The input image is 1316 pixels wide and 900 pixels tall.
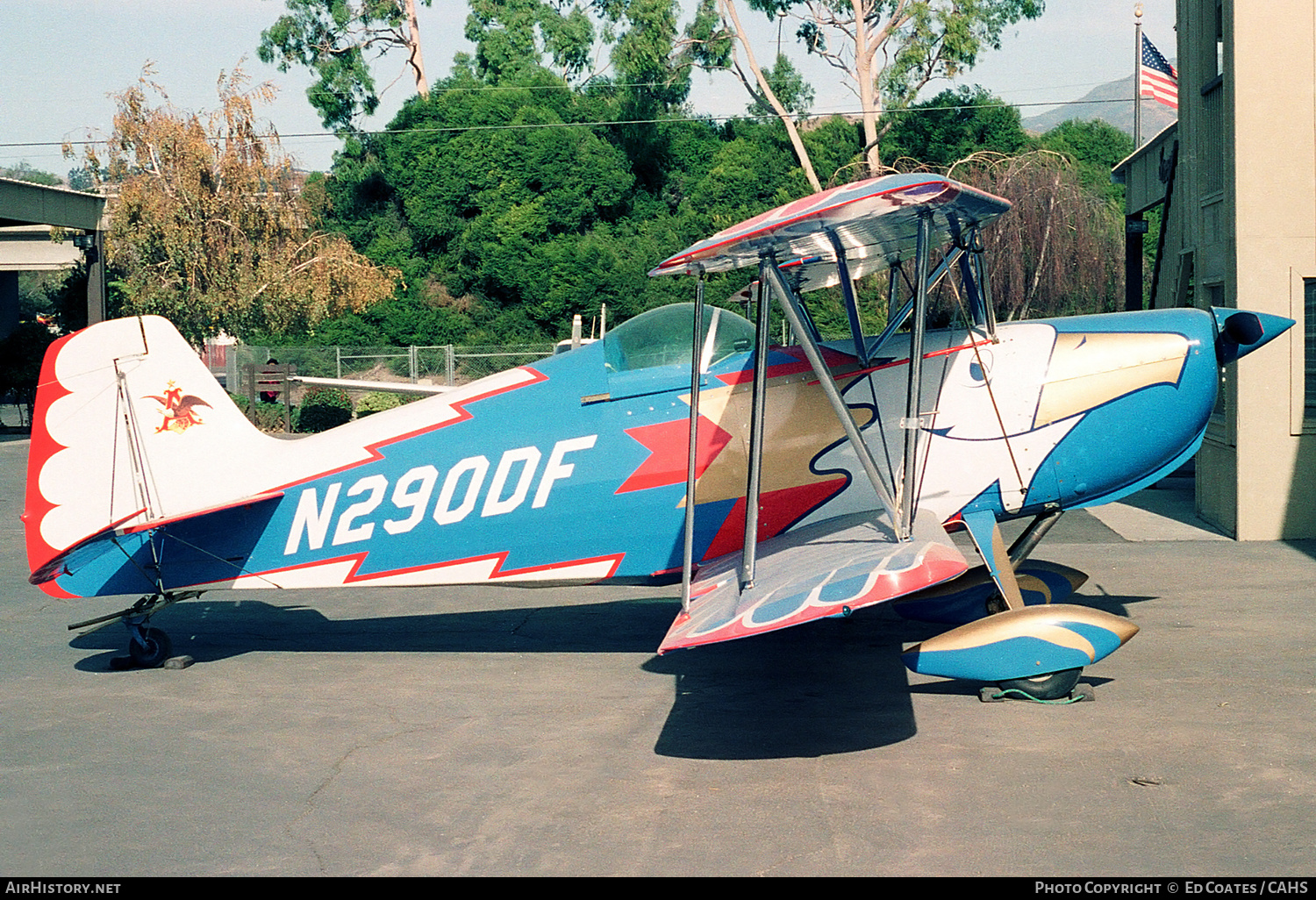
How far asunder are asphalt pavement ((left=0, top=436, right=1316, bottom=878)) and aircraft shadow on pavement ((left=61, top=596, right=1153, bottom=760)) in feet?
0.10

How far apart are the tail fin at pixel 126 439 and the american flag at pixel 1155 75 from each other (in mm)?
16405

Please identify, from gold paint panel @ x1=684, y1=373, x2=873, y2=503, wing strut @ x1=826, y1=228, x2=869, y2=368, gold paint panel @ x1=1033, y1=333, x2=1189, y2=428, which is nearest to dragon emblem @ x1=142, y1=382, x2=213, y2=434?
gold paint panel @ x1=684, y1=373, x2=873, y2=503

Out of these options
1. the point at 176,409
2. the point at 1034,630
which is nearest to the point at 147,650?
the point at 176,409

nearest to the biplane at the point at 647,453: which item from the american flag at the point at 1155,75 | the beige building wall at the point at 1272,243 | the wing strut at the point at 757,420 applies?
the wing strut at the point at 757,420

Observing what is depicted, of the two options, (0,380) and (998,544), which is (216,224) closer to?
(0,380)

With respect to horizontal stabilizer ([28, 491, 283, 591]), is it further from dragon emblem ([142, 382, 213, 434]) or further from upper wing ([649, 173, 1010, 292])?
upper wing ([649, 173, 1010, 292])

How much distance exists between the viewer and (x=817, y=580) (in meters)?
5.99

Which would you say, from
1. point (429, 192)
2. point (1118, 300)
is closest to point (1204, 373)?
point (1118, 300)

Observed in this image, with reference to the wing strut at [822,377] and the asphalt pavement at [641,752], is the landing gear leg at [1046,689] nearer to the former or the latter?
the asphalt pavement at [641,752]

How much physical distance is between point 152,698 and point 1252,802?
6.12 meters

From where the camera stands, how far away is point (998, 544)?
7.11m

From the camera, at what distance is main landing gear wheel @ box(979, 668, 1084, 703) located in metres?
6.60

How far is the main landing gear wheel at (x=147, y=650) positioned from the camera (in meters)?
8.08

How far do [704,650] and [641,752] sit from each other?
221cm
